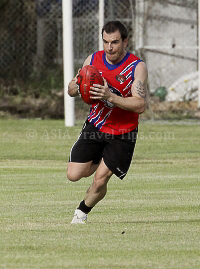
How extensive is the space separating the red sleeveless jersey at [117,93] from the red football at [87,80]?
27cm

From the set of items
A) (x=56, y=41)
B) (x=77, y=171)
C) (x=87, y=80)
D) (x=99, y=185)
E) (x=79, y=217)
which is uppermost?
(x=87, y=80)

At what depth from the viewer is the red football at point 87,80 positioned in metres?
6.34

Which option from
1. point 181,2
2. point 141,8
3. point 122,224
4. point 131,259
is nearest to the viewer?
point 131,259

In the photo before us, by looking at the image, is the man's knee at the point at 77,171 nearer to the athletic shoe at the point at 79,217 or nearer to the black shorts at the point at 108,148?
the black shorts at the point at 108,148

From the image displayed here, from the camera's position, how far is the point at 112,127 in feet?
22.3

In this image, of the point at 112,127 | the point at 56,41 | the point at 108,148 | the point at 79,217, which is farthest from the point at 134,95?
the point at 56,41

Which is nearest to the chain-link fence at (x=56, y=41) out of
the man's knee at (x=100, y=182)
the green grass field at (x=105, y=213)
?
the green grass field at (x=105, y=213)

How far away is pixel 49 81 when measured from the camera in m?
21.0

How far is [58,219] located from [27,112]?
14.1 metres

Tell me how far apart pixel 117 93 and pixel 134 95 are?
9.5 inches

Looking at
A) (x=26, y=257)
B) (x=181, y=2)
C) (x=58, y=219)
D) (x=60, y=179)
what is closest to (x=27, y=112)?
(x=181, y=2)

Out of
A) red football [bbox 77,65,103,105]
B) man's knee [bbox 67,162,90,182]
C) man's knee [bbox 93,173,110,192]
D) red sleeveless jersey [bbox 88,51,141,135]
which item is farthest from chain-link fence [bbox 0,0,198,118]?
red football [bbox 77,65,103,105]

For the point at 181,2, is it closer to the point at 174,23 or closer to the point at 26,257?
the point at 174,23

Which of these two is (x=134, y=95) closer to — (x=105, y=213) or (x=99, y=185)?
(x=99, y=185)
